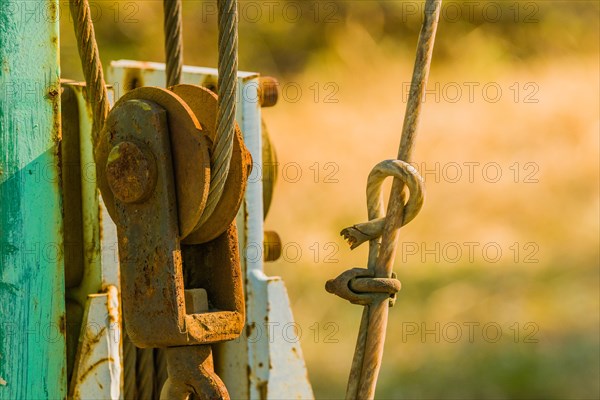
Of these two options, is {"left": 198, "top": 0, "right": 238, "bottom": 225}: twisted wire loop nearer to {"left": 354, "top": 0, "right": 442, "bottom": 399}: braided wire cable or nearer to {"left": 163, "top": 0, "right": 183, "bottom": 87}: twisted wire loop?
{"left": 354, "top": 0, "right": 442, "bottom": 399}: braided wire cable

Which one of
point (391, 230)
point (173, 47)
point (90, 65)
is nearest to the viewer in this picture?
point (391, 230)

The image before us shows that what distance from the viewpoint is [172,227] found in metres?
1.43

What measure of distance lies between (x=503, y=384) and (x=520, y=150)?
5.61 feet

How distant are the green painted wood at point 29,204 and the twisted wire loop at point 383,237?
0.37 meters

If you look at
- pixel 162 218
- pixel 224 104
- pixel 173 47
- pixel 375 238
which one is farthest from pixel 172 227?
pixel 173 47

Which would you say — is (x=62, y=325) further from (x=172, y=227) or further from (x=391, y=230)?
(x=391, y=230)

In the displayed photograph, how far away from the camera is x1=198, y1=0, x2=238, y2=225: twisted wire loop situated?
1.41m

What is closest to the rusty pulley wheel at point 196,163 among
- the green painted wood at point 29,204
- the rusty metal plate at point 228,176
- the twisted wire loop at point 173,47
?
the rusty metal plate at point 228,176

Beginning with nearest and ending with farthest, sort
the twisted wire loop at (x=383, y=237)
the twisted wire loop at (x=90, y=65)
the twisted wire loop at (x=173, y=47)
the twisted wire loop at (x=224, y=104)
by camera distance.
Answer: the twisted wire loop at (x=224, y=104)
the twisted wire loop at (x=383, y=237)
the twisted wire loop at (x=90, y=65)
the twisted wire loop at (x=173, y=47)

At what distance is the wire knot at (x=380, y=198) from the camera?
150cm

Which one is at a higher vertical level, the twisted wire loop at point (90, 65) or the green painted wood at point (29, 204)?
the twisted wire loop at point (90, 65)

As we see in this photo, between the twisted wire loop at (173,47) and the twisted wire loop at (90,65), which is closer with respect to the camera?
the twisted wire loop at (90,65)

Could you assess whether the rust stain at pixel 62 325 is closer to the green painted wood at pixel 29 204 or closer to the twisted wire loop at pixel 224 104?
the green painted wood at pixel 29 204

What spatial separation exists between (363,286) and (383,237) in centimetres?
7
